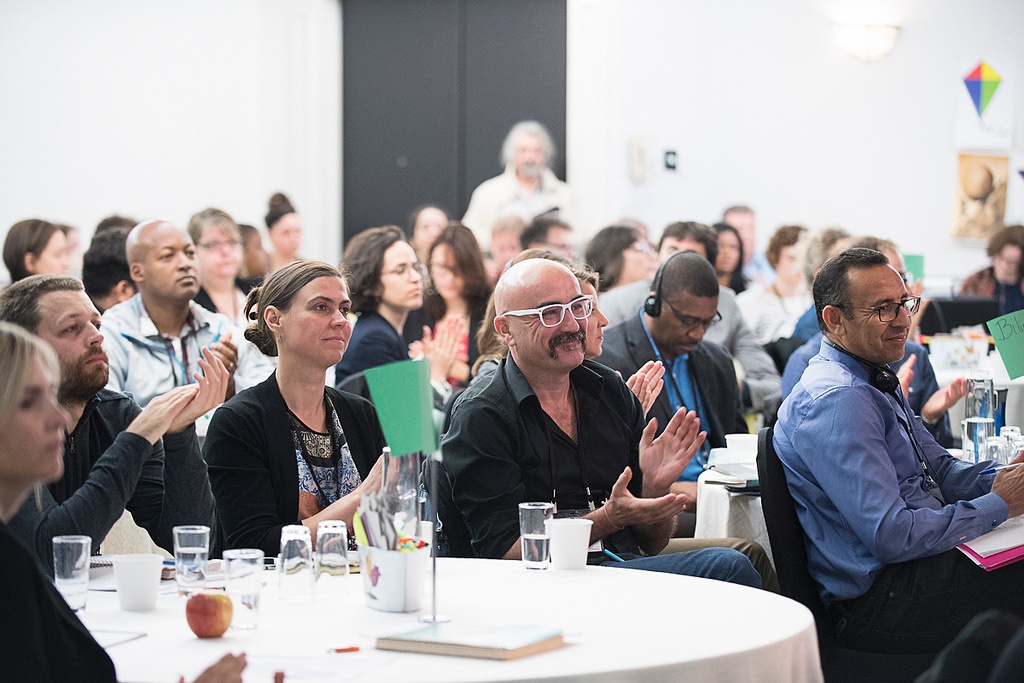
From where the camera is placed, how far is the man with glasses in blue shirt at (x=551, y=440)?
3195 mm

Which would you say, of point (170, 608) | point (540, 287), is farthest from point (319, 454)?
point (170, 608)

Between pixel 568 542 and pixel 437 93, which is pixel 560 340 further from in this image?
pixel 437 93

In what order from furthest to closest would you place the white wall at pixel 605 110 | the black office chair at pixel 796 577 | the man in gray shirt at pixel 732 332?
1. the white wall at pixel 605 110
2. the man in gray shirt at pixel 732 332
3. the black office chair at pixel 796 577

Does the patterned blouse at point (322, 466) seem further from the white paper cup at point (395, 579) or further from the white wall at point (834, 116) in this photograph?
the white wall at point (834, 116)

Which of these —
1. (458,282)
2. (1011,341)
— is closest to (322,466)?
(1011,341)

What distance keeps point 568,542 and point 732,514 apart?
123 cm

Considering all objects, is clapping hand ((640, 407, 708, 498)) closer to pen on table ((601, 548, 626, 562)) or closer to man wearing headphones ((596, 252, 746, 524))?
pen on table ((601, 548, 626, 562))

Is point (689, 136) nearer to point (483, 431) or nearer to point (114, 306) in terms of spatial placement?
point (114, 306)

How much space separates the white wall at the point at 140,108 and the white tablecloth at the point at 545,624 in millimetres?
7335

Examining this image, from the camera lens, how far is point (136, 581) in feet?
7.72

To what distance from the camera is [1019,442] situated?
402cm

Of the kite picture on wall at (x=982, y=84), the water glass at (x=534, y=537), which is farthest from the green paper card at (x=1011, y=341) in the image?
the kite picture on wall at (x=982, y=84)

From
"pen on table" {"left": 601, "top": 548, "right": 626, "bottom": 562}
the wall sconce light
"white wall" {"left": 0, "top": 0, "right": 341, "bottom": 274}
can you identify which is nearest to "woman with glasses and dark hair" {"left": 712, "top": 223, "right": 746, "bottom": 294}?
the wall sconce light

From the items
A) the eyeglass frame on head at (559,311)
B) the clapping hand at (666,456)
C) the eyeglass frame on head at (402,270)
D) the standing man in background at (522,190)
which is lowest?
the clapping hand at (666,456)
